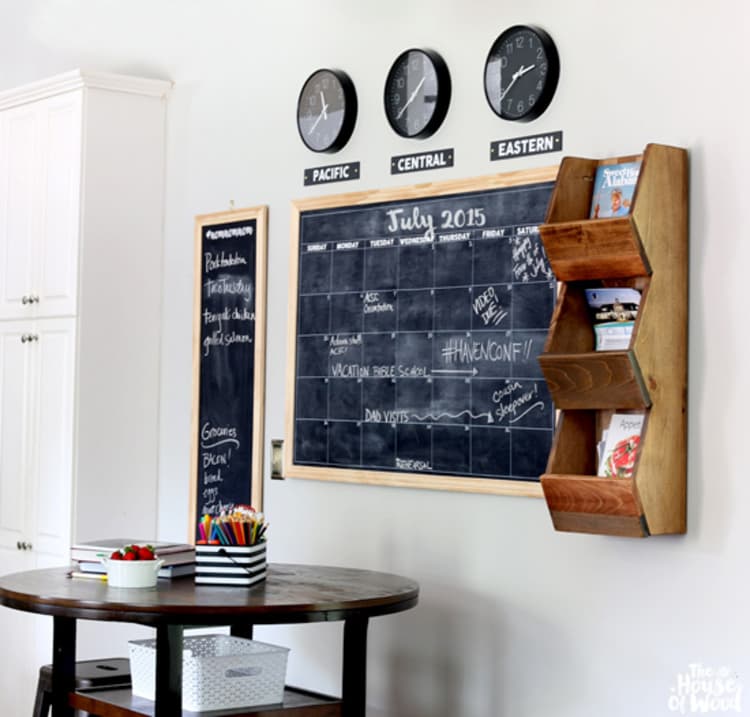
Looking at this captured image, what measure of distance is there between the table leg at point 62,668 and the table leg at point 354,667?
0.80 metres

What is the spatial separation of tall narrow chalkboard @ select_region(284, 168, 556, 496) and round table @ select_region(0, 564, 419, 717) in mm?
475

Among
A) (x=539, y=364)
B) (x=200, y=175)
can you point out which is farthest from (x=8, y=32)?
(x=539, y=364)

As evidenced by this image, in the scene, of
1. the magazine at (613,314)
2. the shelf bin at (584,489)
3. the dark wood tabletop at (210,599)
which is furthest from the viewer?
the magazine at (613,314)

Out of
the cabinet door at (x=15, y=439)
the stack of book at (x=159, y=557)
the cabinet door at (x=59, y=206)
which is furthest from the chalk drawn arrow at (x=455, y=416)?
the cabinet door at (x=15, y=439)

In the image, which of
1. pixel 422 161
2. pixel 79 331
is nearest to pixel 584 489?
pixel 422 161

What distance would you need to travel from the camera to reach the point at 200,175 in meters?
4.92

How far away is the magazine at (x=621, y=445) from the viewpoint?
329cm

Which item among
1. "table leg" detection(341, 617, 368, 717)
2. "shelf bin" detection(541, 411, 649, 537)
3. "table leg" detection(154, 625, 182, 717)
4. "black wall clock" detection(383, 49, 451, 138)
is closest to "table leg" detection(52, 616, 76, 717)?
"table leg" detection(154, 625, 182, 717)

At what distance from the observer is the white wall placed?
326cm

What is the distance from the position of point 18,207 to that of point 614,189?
2.66 metres

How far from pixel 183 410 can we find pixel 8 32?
2.05m

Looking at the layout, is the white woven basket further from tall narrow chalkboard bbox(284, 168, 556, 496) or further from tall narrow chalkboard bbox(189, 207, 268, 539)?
tall narrow chalkboard bbox(189, 207, 268, 539)

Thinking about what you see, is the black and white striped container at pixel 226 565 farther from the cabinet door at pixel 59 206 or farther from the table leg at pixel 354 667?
the cabinet door at pixel 59 206

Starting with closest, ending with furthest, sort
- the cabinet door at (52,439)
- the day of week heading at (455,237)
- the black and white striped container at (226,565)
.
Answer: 1. the black and white striped container at (226,565)
2. the day of week heading at (455,237)
3. the cabinet door at (52,439)
